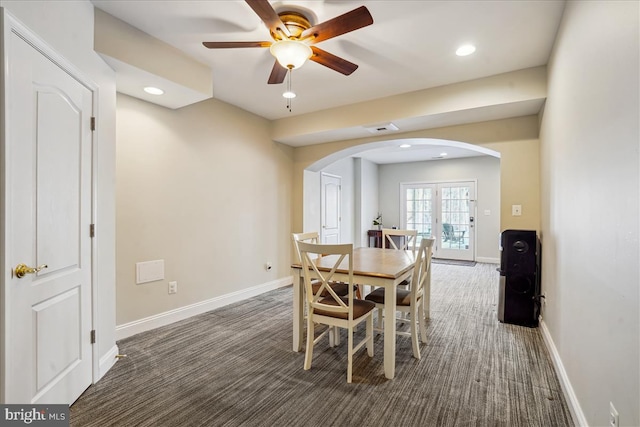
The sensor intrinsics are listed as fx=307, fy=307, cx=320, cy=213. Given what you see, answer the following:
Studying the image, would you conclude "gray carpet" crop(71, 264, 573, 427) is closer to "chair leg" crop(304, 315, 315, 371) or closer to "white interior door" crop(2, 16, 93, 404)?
"chair leg" crop(304, 315, 315, 371)

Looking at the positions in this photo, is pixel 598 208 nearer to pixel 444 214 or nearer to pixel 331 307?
pixel 331 307

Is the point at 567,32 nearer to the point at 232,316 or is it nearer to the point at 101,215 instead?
the point at 101,215

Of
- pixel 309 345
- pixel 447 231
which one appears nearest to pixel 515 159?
pixel 309 345

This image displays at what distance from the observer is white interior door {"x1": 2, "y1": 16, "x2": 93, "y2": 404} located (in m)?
1.48

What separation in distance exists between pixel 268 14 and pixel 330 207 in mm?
4773

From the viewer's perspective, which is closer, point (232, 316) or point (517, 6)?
point (517, 6)

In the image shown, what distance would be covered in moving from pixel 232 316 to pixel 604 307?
3.28 metres

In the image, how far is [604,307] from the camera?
4.39 ft

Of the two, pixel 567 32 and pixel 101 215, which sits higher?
pixel 567 32

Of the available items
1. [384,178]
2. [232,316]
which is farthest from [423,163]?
[232,316]

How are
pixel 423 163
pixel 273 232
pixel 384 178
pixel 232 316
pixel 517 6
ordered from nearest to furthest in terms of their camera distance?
pixel 517 6, pixel 232 316, pixel 273 232, pixel 423 163, pixel 384 178

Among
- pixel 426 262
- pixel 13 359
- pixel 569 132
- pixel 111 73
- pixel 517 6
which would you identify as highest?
pixel 517 6

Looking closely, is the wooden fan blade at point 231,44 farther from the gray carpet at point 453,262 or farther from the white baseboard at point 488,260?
the white baseboard at point 488,260

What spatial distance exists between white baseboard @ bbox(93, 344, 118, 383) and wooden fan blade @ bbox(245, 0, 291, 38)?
104 inches
